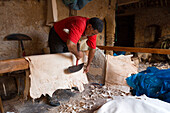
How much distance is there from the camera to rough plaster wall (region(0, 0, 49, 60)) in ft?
8.16

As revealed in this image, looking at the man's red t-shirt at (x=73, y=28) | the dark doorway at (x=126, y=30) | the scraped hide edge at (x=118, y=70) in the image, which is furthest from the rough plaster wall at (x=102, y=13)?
the dark doorway at (x=126, y=30)

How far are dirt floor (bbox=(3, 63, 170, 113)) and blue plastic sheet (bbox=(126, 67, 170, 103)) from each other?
0.26 m

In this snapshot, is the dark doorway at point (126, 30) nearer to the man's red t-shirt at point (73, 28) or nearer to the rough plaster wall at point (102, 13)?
the rough plaster wall at point (102, 13)

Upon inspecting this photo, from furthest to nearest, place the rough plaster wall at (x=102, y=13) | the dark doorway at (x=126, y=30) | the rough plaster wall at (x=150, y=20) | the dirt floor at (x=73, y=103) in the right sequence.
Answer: the dark doorway at (x=126, y=30) < the rough plaster wall at (x=150, y=20) < the rough plaster wall at (x=102, y=13) < the dirt floor at (x=73, y=103)

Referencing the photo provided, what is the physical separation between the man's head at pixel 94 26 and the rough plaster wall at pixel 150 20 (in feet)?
27.5

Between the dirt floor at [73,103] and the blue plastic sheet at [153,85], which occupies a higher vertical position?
the blue plastic sheet at [153,85]

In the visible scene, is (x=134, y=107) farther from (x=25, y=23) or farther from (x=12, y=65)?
(x=25, y=23)

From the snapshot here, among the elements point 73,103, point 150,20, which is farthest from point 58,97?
point 150,20

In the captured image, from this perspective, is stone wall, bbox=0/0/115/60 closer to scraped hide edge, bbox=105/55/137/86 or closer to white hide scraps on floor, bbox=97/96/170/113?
scraped hide edge, bbox=105/55/137/86

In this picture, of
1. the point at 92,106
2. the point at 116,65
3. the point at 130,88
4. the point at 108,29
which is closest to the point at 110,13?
the point at 108,29

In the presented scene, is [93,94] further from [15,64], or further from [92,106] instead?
[15,64]

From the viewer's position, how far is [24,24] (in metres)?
2.76

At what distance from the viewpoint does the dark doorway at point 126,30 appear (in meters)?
9.70

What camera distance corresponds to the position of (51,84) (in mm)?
1725
